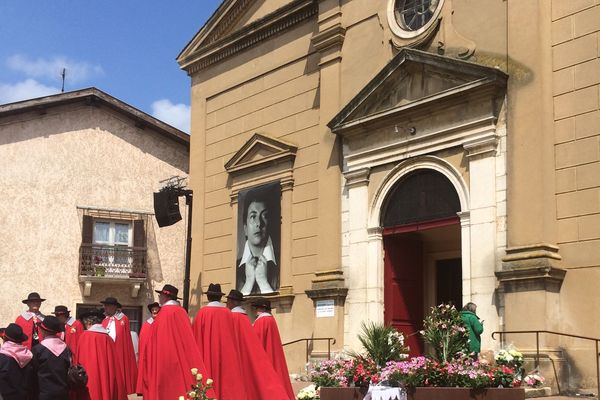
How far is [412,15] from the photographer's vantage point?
18.0 meters

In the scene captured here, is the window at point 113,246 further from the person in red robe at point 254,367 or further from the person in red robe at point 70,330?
the person in red robe at point 254,367

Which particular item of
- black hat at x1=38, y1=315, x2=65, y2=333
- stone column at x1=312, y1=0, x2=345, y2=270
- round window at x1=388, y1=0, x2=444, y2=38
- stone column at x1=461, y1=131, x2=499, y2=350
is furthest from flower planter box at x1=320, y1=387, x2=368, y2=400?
round window at x1=388, y1=0, x2=444, y2=38

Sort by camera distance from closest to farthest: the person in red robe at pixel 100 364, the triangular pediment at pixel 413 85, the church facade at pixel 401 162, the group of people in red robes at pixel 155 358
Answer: the group of people in red robes at pixel 155 358 < the person in red robe at pixel 100 364 < the church facade at pixel 401 162 < the triangular pediment at pixel 413 85

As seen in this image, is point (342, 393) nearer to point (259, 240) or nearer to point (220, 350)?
point (220, 350)

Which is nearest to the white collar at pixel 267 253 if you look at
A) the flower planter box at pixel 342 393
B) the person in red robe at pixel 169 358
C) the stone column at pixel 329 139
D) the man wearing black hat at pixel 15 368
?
the stone column at pixel 329 139

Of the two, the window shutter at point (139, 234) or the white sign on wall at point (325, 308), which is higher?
the window shutter at point (139, 234)

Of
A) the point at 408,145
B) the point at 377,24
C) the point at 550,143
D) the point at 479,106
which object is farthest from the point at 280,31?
the point at 550,143

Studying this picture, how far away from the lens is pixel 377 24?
18781 mm

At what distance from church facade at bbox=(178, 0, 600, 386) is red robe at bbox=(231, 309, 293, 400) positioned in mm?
5414

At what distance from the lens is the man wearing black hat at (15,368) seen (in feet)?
29.5

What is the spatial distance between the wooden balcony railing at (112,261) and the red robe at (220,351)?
62.6ft

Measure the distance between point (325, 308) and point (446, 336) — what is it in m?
7.85

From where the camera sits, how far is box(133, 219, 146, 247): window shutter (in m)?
30.2

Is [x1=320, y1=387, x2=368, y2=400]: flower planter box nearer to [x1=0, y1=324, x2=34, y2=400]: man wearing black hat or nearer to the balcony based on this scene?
[x1=0, y1=324, x2=34, y2=400]: man wearing black hat
